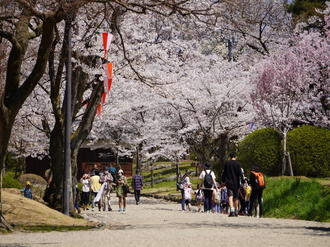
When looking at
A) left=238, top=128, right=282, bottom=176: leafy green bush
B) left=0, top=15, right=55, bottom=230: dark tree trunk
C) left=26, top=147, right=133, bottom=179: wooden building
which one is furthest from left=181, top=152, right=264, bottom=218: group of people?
left=26, top=147, right=133, bottom=179: wooden building

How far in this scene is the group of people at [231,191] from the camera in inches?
565

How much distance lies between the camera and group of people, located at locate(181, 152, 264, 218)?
1436 cm

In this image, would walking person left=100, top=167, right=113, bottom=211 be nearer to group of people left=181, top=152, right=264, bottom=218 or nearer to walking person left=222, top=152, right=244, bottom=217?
group of people left=181, top=152, right=264, bottom=218

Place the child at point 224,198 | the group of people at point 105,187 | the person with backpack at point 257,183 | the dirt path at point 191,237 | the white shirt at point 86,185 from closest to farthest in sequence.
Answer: the dirt path at point 191,237, the person with backpack at point 257,183, the child at point 224,198, the group of people at point 105,187, the white shirt at point 86,185

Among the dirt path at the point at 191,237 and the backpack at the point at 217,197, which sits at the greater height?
the backpack at the point at 217,197

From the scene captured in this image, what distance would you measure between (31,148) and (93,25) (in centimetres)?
2414

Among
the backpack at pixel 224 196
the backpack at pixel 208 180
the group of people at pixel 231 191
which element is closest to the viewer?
the group of people at pixel 231 191

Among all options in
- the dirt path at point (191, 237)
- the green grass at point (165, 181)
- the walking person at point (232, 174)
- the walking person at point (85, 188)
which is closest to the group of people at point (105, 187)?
the walking person at point (85, 188)

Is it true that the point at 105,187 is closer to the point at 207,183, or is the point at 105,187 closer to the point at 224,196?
the point at 224,196

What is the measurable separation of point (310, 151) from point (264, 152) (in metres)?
1.93

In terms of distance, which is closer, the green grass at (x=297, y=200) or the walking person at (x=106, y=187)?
the green grass at (x=297, y=200)

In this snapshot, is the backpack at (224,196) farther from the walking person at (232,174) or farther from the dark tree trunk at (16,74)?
the dark tree trunk at (16,74)

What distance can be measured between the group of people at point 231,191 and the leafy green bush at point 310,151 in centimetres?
413

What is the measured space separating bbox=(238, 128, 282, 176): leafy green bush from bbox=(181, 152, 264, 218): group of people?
3142mm
